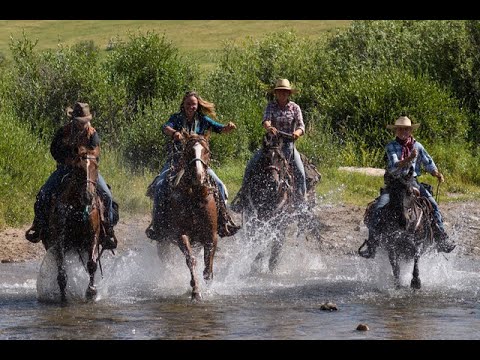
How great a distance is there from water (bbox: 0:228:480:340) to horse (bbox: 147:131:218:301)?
62 cm

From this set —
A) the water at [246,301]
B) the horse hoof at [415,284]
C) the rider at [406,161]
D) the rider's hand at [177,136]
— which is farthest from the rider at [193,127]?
the horse hoof at [415,284]

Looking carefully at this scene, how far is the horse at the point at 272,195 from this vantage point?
16.8 meters

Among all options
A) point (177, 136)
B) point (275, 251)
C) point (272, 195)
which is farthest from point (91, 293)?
point (275, 251)

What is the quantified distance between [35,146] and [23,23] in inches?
1986

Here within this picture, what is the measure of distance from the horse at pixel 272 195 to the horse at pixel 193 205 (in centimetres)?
213

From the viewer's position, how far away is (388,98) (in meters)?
29.2

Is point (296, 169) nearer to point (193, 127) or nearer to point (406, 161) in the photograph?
point (193, 127)

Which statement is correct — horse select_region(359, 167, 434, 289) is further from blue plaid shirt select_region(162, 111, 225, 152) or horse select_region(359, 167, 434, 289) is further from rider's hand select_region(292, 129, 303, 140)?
blue plaid shirt select_region(162, 111, 225, 152)

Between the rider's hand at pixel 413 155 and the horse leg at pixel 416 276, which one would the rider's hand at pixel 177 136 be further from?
the horse leg at pixel 416 276

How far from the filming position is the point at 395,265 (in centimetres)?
1545

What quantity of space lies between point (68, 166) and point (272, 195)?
4178 millimetres

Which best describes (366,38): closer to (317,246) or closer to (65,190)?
(317,246)

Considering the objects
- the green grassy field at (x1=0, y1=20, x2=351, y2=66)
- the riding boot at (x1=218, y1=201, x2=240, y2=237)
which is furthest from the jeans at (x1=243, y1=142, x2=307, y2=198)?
the green grassy field at (x1=0, y1=20, x2=351, y2=66)
